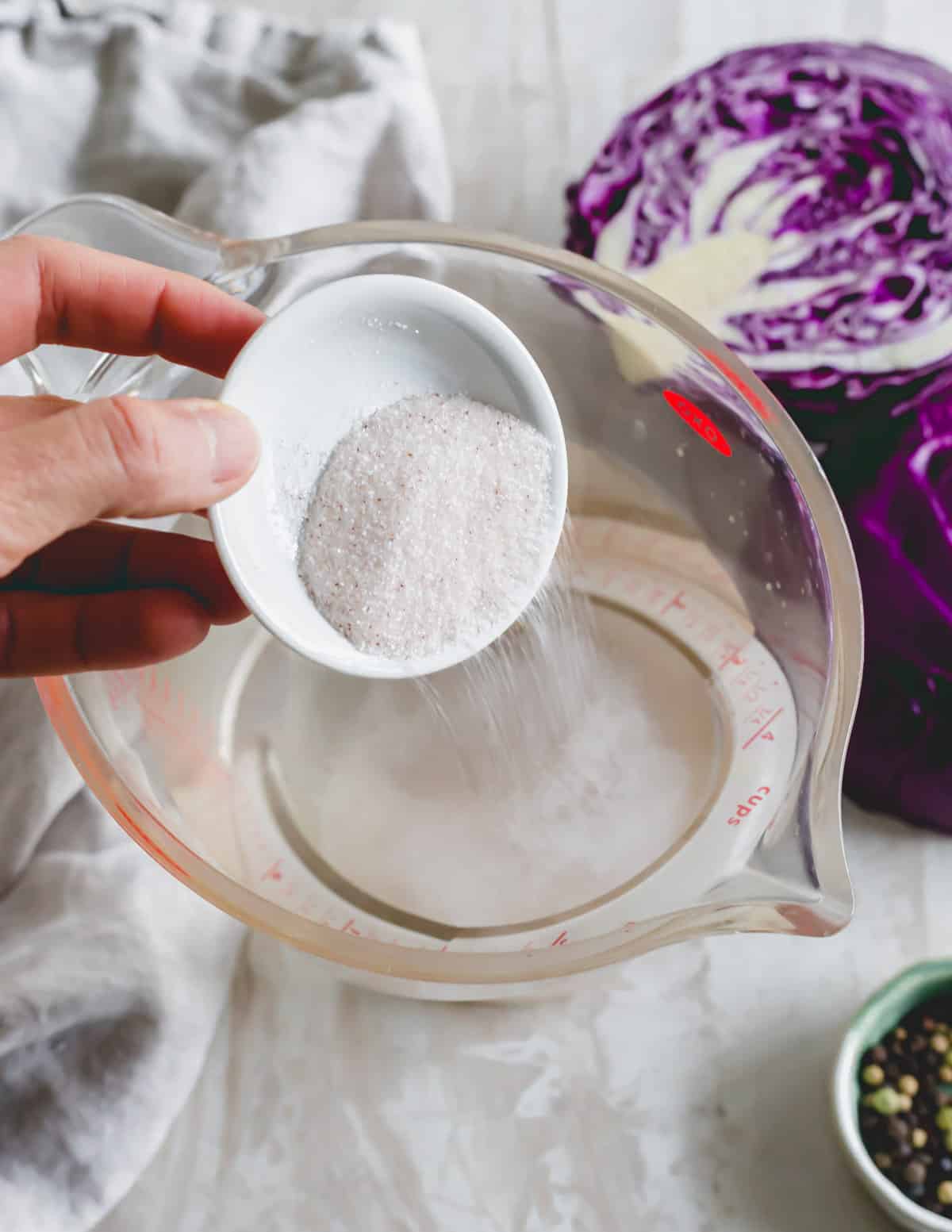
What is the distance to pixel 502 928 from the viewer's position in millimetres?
783

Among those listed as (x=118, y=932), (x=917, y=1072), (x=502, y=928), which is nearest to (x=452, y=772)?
(x=502, y=928)

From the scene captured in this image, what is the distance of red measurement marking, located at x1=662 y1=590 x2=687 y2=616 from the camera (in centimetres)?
91

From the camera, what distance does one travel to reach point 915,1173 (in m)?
0.80

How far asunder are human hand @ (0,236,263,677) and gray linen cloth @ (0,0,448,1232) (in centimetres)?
13

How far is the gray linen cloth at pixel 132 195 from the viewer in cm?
84

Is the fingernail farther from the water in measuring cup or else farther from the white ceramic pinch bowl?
the water in measuring cup

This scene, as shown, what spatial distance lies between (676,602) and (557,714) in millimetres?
133

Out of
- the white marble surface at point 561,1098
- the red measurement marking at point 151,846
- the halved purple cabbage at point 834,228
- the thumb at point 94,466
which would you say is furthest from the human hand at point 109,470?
the halved purple cabbage at point 834,228

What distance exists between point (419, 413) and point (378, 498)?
0.06m

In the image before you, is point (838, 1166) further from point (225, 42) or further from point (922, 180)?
point (225, 42)

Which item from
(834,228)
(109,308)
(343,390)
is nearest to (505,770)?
(343,390)

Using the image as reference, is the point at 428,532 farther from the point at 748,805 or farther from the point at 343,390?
the point at 748,805

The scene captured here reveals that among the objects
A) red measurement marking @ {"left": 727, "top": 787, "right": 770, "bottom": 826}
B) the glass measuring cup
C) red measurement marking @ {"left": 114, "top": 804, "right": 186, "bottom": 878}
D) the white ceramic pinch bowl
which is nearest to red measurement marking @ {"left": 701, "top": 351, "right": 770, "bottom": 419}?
the glass measuring cup

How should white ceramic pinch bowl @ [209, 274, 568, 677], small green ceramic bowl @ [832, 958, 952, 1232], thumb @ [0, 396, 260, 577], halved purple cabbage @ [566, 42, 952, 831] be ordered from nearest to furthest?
1. thumb @ [0, 396, 260, 577]
2. white ceramic pinch bowl @ [209, 274, 568, 677]
3. small green ceramic bowl @ [832, 958, 952, 1232]
4. halved purple cabbage @ [566, 42, 952, 831]
